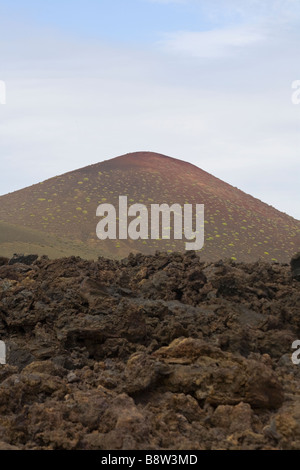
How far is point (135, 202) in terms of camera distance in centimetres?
3931

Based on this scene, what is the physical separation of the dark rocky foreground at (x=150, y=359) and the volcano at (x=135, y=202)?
18.0 meters

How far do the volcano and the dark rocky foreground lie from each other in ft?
59.0

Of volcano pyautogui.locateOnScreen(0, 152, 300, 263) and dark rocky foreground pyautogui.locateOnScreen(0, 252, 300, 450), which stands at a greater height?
volcano pyautogui.locateOnScreen(0, 152, 300, 263)

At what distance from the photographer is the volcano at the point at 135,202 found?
32.5 metres

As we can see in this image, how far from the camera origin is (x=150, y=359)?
529 centimetres

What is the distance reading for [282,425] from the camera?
13.3 feet

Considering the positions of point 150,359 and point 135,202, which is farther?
point 135,202

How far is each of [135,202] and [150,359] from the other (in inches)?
1346

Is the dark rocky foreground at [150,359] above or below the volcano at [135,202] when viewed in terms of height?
below

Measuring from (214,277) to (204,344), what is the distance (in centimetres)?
355

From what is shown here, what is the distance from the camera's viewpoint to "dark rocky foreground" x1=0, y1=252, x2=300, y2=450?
4082mm

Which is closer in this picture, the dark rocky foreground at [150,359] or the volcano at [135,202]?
the dark rocky foreground at [150,359]

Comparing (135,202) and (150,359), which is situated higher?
(135,202)
